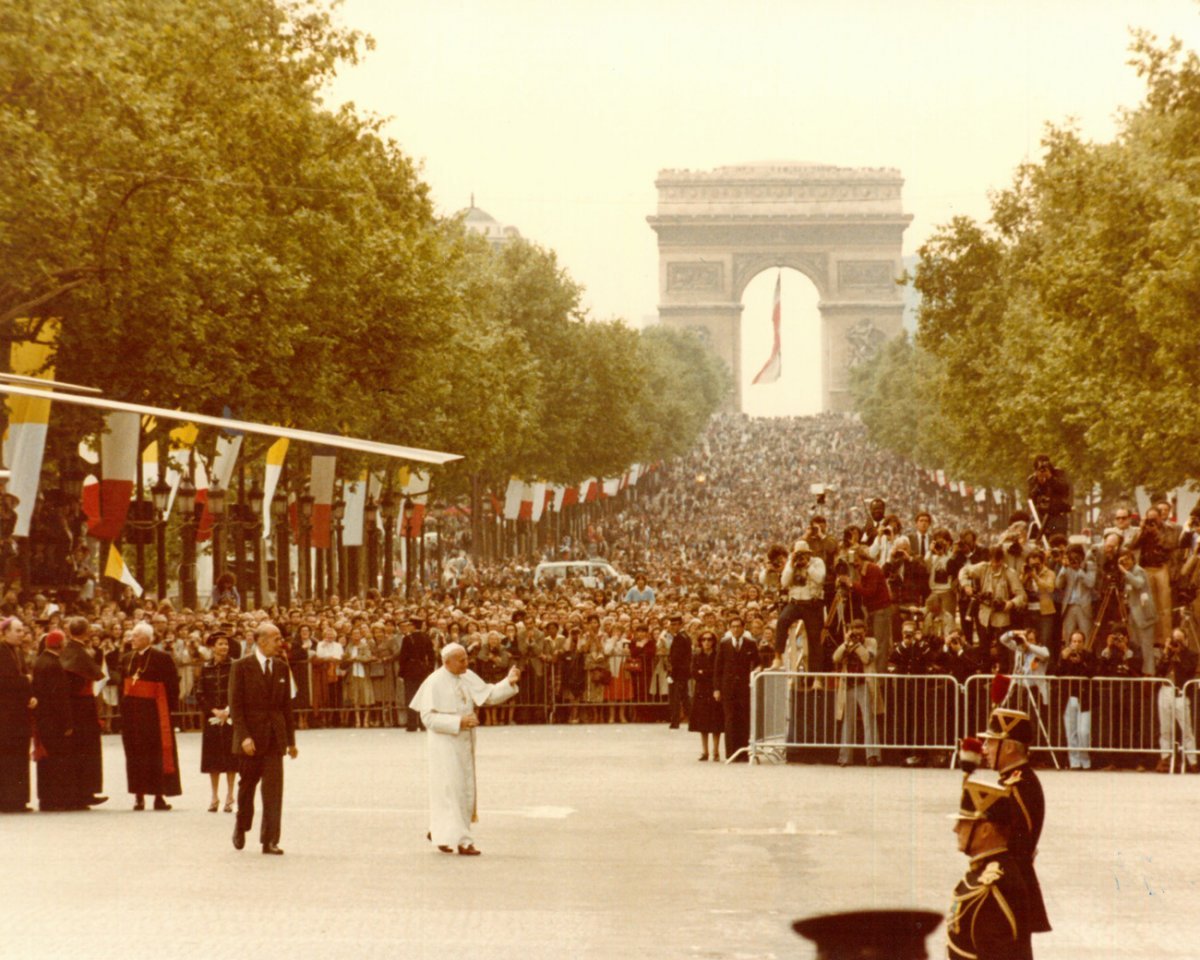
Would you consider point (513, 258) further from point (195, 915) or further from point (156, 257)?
point (195, 915)

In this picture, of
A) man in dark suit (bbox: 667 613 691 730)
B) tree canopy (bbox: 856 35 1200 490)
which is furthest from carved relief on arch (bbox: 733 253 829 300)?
man in dark suit (bbox: 667 613 691 730)

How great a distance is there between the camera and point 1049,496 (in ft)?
88.9

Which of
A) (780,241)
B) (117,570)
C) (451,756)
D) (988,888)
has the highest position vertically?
(780,241)

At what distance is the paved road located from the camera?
43.4ft

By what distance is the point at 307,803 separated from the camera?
21859 millimetres

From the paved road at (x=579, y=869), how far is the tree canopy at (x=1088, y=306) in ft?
60.7

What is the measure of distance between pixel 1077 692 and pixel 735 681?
3.82 meters

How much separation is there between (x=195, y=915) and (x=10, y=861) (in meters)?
3.40

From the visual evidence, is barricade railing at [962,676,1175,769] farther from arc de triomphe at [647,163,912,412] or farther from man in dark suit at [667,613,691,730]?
arc de triomphe at [647,163,912,412]

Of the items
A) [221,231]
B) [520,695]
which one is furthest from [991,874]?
[221,231]

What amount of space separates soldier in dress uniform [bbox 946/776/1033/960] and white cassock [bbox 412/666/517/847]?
867 centimetres

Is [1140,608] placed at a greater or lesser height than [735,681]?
greater

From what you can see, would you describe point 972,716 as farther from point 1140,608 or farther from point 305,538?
point 305,538

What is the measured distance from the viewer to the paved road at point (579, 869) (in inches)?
521
